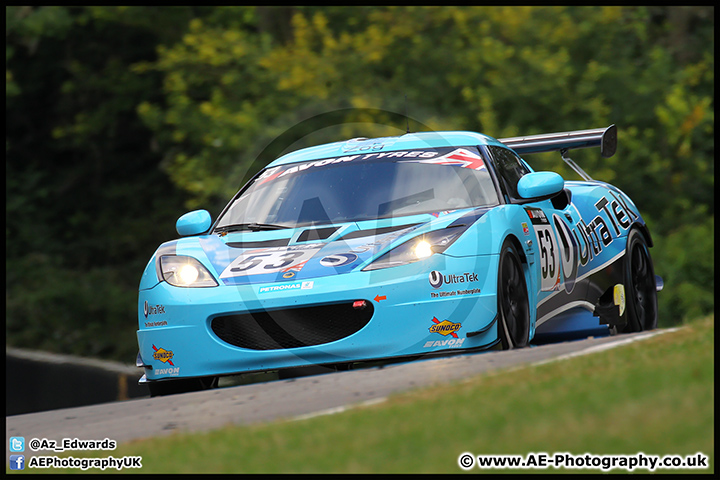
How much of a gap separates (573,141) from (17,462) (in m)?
5.47

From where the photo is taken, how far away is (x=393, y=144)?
A: 686 centimetres

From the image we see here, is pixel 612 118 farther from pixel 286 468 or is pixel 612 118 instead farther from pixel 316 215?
pixel 286 468

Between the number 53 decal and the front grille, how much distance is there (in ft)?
0.87

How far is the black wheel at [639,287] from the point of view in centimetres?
763

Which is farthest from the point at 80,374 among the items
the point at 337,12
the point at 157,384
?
the point at 337,12

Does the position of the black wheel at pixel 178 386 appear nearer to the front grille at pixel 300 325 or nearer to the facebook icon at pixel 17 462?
the front grille at pixel 300 325

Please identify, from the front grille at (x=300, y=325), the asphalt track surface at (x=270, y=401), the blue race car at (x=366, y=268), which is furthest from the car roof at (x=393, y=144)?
the asphalt track surface at (x=270, y=401)

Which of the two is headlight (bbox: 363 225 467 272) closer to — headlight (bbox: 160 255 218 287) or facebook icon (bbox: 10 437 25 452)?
headlight (bbox: 160 255 218 287)

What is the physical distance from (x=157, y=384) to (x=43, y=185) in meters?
17.9

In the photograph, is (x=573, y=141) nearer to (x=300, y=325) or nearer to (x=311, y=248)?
(x=311, y=248)

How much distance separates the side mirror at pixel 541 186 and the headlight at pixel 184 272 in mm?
2074

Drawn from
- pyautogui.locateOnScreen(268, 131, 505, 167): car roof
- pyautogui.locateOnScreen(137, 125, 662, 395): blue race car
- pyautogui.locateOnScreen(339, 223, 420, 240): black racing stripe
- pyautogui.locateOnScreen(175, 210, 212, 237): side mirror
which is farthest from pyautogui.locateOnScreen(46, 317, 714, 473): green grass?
pyautogui.locateOnScreen(268, 131, 505, 167): car roof

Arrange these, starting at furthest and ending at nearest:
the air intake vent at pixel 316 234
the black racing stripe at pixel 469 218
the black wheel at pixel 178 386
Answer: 1. the black wheel at pixel 178 386
2. the air intake vent at pixel 316 234
3. the black racing stripe at pixel 469 218

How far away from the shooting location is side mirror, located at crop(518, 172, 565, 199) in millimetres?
6266
